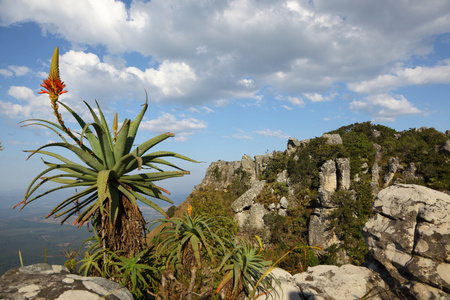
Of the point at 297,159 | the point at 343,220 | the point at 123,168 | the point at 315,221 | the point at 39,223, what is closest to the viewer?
the point at 123,168

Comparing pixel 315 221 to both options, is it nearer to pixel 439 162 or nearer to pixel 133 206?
pixel 439 162

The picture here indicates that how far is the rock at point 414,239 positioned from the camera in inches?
185

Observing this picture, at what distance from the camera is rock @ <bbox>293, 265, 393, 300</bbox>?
529cm

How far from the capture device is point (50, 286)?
3.01m

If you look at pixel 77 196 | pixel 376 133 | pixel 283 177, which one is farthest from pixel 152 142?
pixel 376 133

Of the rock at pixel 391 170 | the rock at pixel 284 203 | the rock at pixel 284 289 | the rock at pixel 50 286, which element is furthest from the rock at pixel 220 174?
the rock at pixel 50 286

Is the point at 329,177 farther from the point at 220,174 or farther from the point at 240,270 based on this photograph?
the point at 240,270

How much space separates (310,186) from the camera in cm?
3434

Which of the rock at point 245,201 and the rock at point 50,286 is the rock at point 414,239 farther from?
the rock at point 245,201

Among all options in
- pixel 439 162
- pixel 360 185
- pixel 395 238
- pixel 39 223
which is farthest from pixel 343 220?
pixel 39 223

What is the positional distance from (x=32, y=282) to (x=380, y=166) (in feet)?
138

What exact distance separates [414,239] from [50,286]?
6.61 meters

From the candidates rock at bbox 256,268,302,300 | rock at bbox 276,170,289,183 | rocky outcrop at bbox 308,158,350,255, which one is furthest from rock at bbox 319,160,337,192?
rock at bbox 256,268,302,300

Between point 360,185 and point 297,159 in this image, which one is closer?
point 360,185
